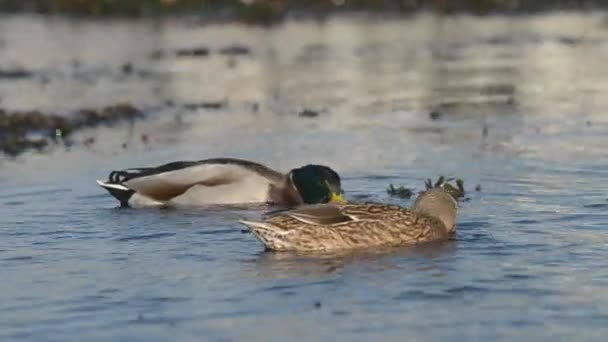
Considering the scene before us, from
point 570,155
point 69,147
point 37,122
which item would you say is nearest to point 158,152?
point 69,147

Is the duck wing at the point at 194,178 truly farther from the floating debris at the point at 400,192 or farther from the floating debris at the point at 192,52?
the floating debris at the point at 192,52

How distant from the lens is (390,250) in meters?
11.1

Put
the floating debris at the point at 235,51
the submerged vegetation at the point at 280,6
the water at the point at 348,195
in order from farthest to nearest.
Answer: the submerged vegetation at the point at 280,6 → the floating debris at the point at 235,51 → the water at the point at 348,195

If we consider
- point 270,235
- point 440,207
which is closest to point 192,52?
point 440,207

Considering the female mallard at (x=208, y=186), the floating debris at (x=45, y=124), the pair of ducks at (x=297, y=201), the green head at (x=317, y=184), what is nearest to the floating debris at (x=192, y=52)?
the floating debris at (x=45, y=124)

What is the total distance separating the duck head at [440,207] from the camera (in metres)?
11.6

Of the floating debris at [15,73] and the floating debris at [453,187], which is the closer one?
the floating debris at [453,187]

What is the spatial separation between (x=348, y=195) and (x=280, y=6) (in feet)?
98.0

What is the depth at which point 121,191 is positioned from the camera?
46.4 feet

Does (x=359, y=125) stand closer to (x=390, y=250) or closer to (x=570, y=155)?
(x=570, y=155)

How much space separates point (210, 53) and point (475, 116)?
1221cm

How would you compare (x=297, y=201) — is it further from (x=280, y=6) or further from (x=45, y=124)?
(x=280, y=6)

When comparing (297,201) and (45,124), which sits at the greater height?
(45,124)

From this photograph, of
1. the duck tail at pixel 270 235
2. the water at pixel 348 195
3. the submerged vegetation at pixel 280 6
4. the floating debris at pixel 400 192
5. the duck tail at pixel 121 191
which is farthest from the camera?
the submerged vegetation at pixel 280 6
